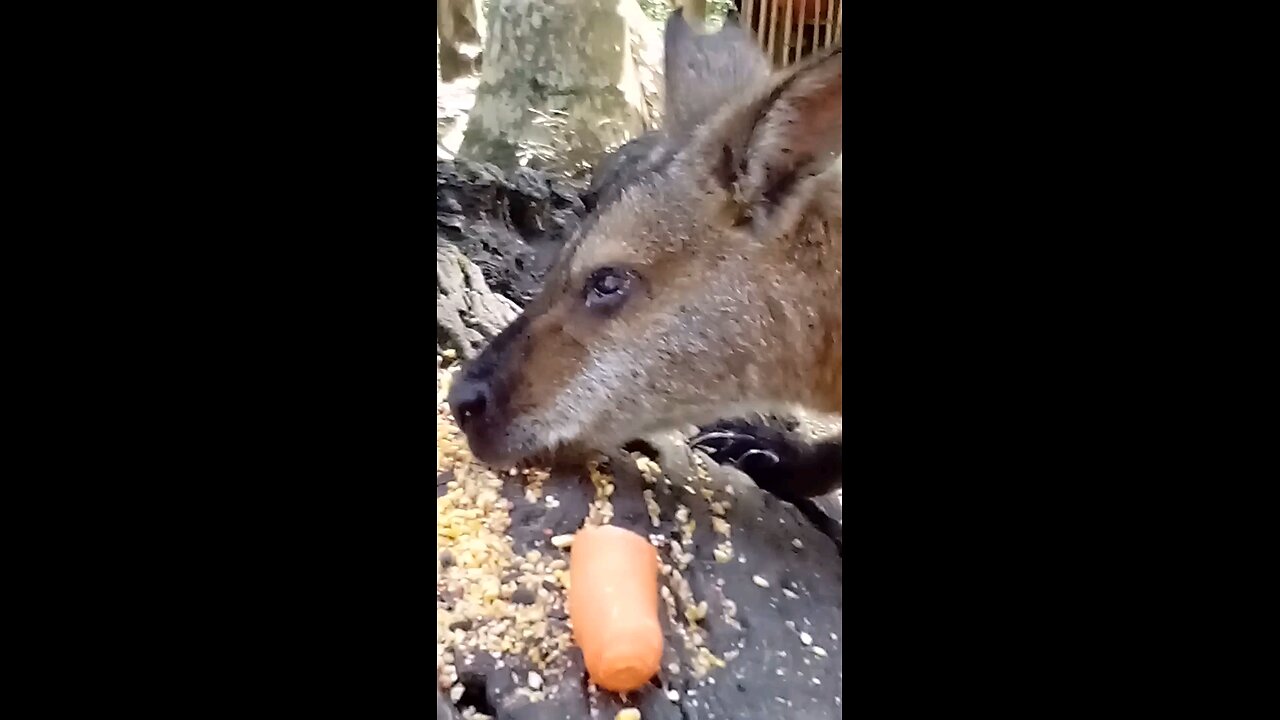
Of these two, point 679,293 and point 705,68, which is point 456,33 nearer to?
point 705,68

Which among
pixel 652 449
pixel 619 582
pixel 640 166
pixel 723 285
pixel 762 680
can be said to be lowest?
pixel 762 680

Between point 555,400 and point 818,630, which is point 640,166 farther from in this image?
point 818,630

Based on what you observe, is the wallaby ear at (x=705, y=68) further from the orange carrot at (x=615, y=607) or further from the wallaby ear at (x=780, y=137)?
the orange carrot at (x=615, y=607)

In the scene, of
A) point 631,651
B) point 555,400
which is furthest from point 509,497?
point 631,651

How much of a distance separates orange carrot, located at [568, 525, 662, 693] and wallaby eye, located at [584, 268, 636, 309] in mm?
285

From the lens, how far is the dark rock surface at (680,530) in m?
1.17

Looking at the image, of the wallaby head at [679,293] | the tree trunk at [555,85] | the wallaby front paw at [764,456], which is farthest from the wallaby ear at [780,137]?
the wallaby front paw at [764,456]

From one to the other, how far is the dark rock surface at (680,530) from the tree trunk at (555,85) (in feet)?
0.13

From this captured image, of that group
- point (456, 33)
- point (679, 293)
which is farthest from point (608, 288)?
point (456, 33)

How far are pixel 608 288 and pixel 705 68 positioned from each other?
30cm

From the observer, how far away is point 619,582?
44.9 inches

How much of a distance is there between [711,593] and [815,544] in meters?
0.15

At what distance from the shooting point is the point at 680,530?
1.21 metres

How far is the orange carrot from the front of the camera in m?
1.12
